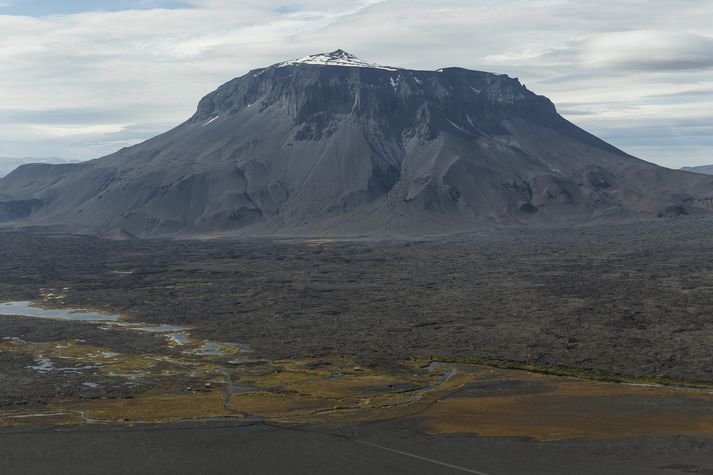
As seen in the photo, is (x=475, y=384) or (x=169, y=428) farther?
(x=475, y=384)

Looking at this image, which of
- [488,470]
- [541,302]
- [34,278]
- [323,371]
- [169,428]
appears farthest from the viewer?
[34,278]

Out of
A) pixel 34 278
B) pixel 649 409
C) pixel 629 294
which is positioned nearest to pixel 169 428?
pixel 649 409

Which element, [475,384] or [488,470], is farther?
[475,384]

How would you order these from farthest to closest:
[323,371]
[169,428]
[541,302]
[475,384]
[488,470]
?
[541,302] < [323,371] < [475,384] < [169,428] < [488,470]

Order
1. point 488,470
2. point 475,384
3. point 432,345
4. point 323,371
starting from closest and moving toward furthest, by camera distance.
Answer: point 488,470
point 475,384
point 323,371
point 432,345

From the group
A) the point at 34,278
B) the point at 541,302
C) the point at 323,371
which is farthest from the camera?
the point at 34,278

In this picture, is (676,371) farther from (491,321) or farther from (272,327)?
(272,327)

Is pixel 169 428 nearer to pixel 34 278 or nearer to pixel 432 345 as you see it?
pixel 432 345

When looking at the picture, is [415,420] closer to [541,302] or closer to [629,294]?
[541,302]

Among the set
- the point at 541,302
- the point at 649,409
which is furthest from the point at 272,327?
the point at 649,409
